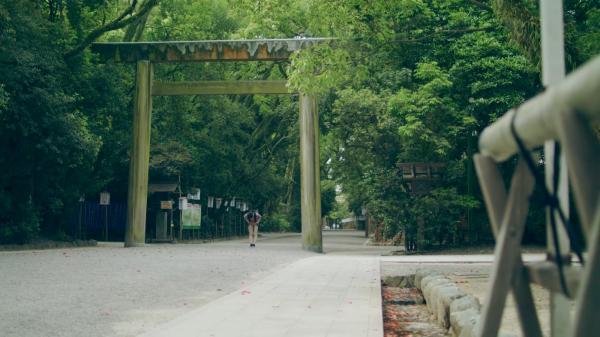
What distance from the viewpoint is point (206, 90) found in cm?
2044

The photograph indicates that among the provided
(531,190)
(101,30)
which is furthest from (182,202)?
(531,190)

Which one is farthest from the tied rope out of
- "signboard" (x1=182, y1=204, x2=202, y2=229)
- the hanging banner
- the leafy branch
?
the hanging banner

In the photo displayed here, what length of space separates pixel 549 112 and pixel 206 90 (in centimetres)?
1930

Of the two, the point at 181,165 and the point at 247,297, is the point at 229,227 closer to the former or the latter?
the point at 181,165

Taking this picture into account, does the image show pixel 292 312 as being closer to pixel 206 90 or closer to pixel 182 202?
pixel 206 90

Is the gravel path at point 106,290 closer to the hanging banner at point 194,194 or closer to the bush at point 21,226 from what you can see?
the bush at point 21,226

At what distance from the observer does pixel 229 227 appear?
3581cm

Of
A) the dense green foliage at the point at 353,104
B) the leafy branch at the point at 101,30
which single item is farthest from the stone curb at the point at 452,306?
the leafy branch at the point at 101,30

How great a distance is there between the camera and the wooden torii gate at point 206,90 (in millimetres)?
19562

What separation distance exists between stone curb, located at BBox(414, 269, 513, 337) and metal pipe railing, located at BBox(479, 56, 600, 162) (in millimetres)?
2003

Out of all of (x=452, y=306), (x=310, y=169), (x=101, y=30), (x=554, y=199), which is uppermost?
(x=101, y=30)

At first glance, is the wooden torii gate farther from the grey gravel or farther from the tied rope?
the tied rope

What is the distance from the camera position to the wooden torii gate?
1956cm

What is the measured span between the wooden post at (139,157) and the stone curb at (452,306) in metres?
13.7
